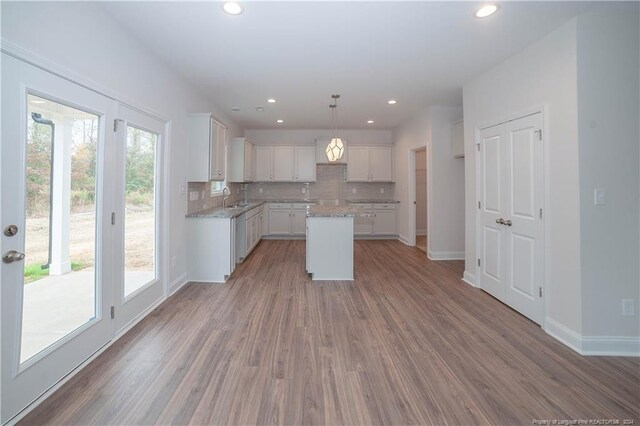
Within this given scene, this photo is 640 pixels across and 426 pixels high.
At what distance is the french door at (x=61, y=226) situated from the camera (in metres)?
1.56

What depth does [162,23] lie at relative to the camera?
248 centimetres

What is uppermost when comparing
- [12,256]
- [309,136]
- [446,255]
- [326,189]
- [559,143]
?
[309,136]

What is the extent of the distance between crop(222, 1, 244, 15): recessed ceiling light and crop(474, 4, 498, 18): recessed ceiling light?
1862 mm

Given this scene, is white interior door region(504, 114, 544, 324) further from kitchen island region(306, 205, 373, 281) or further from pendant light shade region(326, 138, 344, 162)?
pendant light shade region(326, 138, 344, 162)

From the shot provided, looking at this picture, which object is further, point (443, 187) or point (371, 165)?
point (371, 165)

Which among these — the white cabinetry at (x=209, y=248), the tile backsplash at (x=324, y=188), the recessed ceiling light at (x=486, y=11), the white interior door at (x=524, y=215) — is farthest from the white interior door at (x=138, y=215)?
the tile backsplash at (x=324, y=188)

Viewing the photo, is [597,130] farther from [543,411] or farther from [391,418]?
[391,418]

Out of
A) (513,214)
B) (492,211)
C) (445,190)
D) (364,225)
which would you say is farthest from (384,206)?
(513,214)

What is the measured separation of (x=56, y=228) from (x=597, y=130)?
12.9 feet

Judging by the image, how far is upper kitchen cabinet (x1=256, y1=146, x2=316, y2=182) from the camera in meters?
7.22

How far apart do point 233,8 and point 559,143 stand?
2857mm

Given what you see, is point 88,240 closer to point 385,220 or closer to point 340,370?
point 340,370

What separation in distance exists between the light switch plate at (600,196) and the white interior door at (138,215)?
3.83m

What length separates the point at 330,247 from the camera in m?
4.09
